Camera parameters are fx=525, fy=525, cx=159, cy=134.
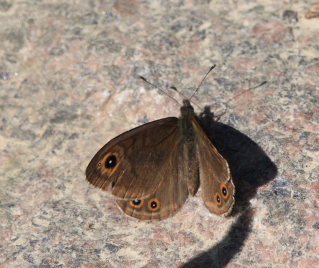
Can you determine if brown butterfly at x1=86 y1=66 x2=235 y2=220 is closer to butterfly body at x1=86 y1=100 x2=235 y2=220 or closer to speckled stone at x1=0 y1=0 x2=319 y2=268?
butterfly body at x1=86 y1=100 x2=235 y2=220

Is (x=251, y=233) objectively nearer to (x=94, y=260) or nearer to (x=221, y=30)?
(x=94, y=260)

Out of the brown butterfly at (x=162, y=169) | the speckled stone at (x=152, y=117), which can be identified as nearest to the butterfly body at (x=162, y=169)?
the brown butterfly at (x=162, y=169)

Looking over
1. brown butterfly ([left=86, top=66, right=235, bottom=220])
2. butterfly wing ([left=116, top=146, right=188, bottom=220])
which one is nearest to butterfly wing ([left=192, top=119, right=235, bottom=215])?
brown butterfly ([left=86, top=66, right=235, bottom=220])

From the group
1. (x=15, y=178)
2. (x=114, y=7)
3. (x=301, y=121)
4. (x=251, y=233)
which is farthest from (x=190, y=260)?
(x=114, y=7)

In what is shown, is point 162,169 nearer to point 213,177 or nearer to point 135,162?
point 135,162

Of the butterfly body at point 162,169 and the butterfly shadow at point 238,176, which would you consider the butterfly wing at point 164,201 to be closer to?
the butterfly body at point 162,169

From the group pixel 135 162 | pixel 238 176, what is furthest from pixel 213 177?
pixel 135 162
